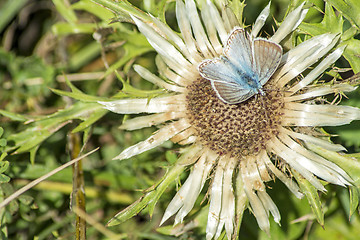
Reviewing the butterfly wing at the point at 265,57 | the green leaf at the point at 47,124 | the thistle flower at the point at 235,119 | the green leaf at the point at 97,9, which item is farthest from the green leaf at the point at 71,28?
the butterfly wing at the point at 265,57

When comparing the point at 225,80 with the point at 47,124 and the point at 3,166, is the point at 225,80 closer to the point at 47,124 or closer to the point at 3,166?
the point at 47,124

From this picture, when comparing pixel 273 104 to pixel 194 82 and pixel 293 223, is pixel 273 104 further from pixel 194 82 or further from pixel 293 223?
pixel 293 223

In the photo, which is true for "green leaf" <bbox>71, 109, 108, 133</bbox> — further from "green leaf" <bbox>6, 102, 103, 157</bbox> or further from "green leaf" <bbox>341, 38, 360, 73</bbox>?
"green leaf" <bbox>341, 38, 360, 73</bbox>

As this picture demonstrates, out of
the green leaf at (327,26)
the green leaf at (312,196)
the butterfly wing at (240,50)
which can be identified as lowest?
the green leaf at (312,196)

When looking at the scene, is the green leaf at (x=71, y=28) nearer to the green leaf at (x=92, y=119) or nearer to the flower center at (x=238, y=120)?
the green leaf at (x=92, y=119)

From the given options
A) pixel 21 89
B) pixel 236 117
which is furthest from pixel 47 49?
pixel 236 117

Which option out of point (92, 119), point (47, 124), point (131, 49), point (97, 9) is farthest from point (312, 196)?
point (97, 9)
